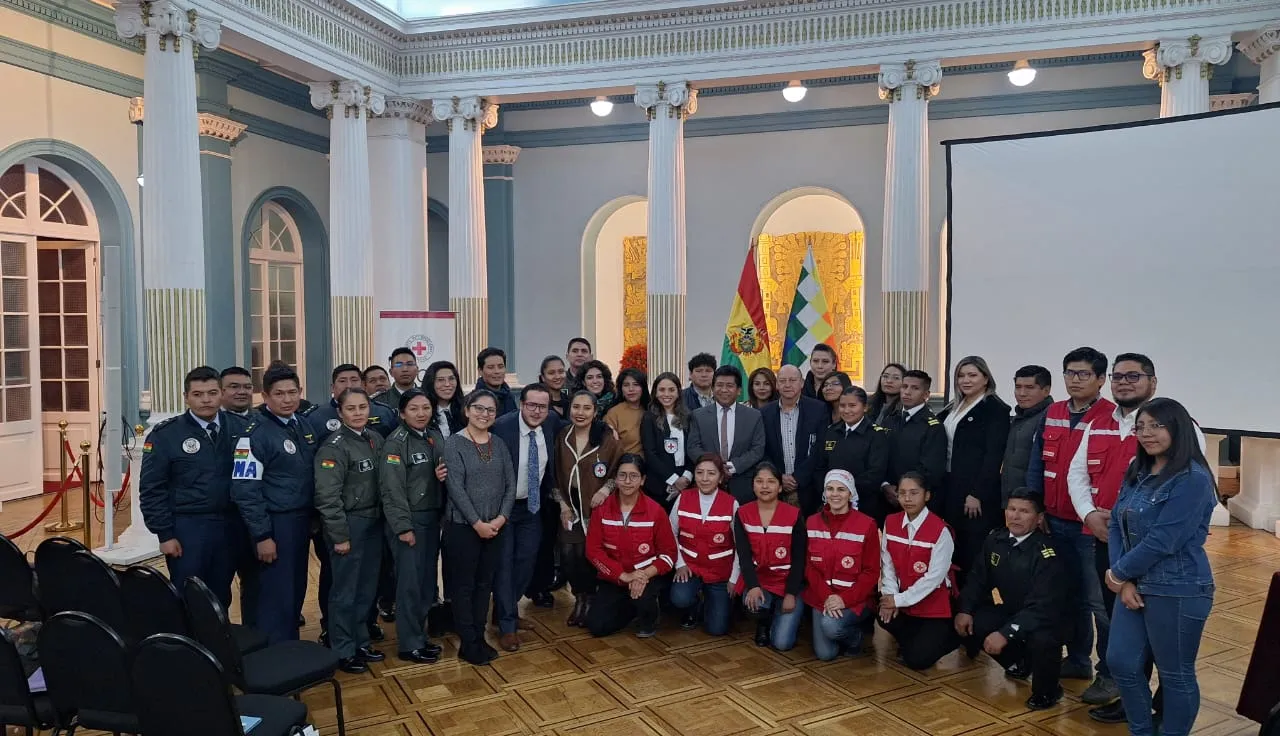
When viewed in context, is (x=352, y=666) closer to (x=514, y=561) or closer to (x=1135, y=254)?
(x=514, y=561)

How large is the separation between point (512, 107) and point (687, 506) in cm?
835

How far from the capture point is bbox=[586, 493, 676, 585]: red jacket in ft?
16.3

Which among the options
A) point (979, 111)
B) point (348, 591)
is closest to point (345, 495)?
point (348, 591)

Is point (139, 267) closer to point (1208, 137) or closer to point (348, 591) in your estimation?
point (348, 591)

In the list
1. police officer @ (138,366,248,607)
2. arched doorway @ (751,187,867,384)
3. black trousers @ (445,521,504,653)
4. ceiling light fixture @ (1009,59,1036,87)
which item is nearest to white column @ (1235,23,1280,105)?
ceiling light fixture @ (1009,59,1036,87)

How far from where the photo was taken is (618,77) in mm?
9250

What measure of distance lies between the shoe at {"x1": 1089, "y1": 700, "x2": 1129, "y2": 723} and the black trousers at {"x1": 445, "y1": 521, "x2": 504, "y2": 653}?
2.91m

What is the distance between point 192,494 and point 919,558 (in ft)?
11.6

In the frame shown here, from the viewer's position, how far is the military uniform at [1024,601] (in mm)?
4012

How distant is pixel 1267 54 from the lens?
306 inches

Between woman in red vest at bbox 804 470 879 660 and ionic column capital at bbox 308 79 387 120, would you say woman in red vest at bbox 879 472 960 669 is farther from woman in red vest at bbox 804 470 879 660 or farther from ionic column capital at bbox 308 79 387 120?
ionic column capital at bbox 308 79 387 120

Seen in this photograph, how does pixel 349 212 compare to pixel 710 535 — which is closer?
pixel 710 535

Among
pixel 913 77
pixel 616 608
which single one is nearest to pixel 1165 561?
pixel 616 608

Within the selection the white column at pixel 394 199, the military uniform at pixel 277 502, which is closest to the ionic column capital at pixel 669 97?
the white column at pixel 394 199
